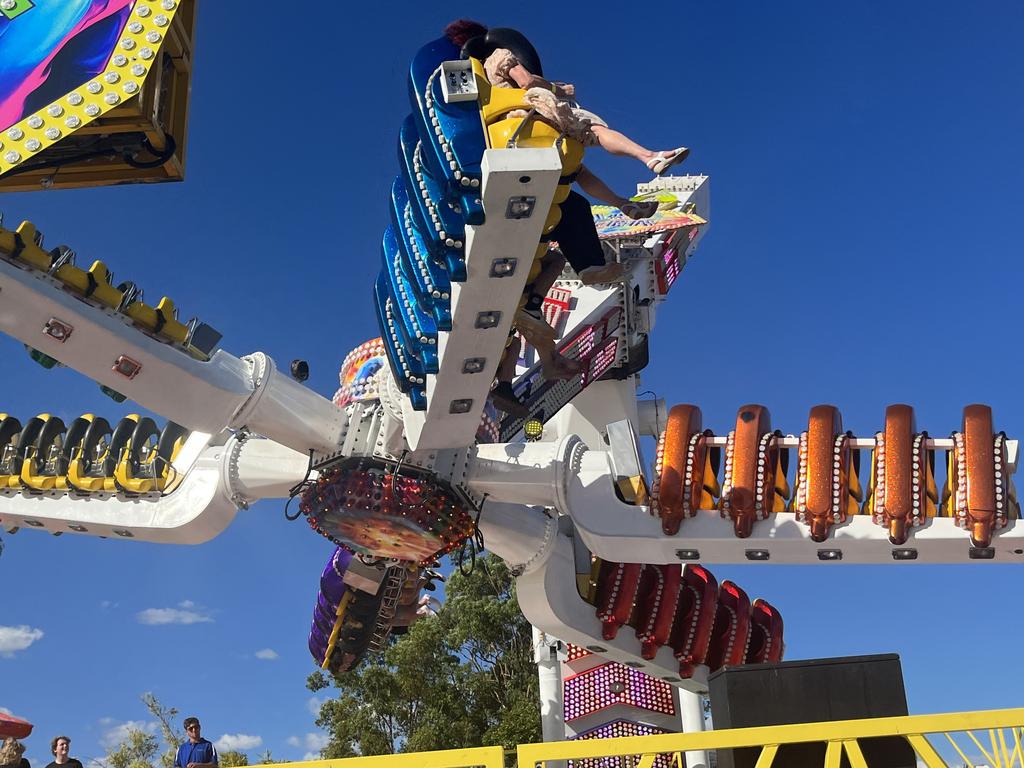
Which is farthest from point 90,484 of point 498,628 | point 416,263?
point 498,628

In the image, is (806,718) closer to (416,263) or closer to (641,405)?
(416,263)

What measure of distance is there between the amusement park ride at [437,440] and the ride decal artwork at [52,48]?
0.03 metres

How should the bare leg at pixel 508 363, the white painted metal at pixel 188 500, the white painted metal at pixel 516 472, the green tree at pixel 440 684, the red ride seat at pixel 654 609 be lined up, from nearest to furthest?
1. the bare leg at pixel 508 363
2. the white painted metal at pixel 516 472
3. the white painted metal at pixel 188 500
4. the red ride seat at pixel 654 609
5. the green tree at pixel 440 684

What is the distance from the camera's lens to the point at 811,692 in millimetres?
6641

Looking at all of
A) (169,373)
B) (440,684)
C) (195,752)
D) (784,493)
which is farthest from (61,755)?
(440,684)

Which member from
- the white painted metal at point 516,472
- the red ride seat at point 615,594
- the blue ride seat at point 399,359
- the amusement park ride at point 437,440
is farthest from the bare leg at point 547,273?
the red ride seat at point 615,594

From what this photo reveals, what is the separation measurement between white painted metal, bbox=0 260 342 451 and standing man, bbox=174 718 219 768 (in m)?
2.76

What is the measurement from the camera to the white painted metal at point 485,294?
7.14 metres

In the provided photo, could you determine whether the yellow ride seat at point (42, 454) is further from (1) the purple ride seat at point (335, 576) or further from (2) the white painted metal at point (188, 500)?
(1) the purple ride seat at point (335, 576)

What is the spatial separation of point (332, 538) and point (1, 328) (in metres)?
4.02

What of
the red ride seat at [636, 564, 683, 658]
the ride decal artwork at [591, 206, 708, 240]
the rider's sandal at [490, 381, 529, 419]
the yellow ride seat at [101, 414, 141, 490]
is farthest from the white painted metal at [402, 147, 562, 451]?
the ride decal artwork at [591, 206, 708, 240]

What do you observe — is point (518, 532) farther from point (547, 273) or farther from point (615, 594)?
point (547, 273)

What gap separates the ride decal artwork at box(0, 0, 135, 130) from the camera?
8.19 meters

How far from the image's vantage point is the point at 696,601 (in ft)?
50.6
